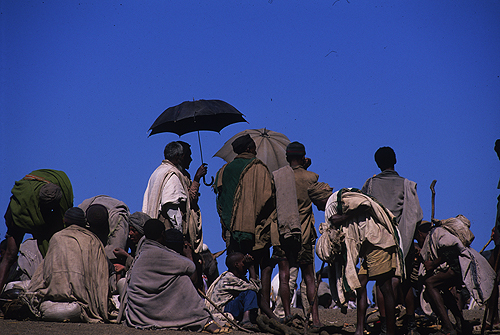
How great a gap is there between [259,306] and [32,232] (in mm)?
3253

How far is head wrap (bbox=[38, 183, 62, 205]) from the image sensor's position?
25.1 feet

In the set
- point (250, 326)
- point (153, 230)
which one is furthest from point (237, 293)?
point (153, 230)

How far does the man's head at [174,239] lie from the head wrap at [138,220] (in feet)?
2.00

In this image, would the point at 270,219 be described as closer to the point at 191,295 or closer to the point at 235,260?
the point at 235,260

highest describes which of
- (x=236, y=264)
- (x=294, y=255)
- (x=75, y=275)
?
(x=294, y=255)

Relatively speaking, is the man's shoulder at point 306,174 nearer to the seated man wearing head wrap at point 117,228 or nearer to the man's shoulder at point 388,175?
the man's shoulder at point 388,175

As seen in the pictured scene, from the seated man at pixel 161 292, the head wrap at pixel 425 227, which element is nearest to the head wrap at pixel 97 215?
the seated man at pixel 161 292

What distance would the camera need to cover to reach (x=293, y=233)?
23.1 feet

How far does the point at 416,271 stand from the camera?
7.70 m

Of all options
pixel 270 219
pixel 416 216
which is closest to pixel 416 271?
pixel 416 216

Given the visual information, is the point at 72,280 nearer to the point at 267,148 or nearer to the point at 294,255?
the point at 294,255

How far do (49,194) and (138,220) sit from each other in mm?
Result: 1236

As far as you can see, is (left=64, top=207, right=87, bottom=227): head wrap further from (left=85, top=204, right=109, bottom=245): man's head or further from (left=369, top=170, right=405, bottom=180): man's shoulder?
(left=369, top=170, right=405, bottom=180): man's shoulder

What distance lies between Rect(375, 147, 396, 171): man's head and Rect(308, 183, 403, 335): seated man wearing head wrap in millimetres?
808
